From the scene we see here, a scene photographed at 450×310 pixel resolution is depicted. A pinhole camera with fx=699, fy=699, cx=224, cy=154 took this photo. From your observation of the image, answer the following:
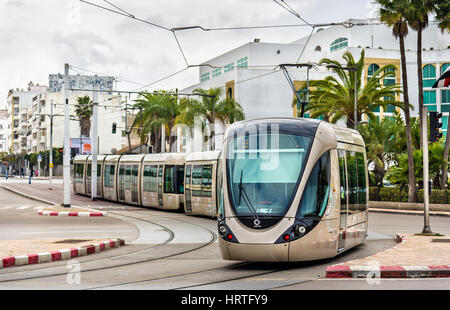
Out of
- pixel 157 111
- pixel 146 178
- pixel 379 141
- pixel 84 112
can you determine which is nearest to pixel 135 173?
pixel 146 178

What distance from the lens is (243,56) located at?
254ft

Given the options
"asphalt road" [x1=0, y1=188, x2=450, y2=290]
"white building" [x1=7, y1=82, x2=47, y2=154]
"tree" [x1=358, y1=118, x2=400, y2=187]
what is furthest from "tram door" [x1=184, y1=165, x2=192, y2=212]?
"white building" [x1=7, y1=82, x2=47, y2=154]

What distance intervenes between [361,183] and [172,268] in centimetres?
566

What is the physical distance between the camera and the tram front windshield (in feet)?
42.1

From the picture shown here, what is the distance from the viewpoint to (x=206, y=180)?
27094 millimetres

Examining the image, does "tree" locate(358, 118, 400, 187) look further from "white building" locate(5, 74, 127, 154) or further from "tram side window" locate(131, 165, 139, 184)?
"white building" locate(5, 74, 127, 154)

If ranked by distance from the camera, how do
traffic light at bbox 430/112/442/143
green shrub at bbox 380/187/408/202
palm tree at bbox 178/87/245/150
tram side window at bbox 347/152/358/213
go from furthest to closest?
palm tree at bbox 178/87/245/150, green shrub at bbox 380/187/408/202, traffic light at bbox 430/112/442/143, tram side window at bbox 347/152/358/213

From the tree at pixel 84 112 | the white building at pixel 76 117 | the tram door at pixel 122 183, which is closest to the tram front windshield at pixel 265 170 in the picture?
the tram door at pixel 122 183

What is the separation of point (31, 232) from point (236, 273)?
11.6m

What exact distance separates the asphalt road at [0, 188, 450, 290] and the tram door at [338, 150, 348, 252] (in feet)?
1.61

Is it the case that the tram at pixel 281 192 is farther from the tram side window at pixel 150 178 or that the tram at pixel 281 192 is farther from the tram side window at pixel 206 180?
the tram side window at pixel 150 178

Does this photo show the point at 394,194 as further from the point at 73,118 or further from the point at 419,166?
the point at 73,118

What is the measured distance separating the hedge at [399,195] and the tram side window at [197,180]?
1624cm
